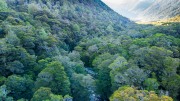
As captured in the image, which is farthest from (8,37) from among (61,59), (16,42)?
(61,59)

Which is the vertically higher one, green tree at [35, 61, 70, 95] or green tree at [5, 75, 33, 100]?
green tree at [35, 61, 70, 95]

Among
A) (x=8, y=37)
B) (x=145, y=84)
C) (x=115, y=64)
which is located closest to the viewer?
(x=145, y=84)

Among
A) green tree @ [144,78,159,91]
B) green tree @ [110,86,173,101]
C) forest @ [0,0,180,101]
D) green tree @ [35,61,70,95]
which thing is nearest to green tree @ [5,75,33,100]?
forest @ [0,0,180,101]

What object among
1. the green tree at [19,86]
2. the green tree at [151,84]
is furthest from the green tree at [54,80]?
the green tree at [151,84]

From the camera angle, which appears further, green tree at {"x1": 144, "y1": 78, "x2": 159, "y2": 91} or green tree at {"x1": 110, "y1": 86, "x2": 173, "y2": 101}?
green tree at {"x1": 144, "y1": 78, "x2": 159, "y2": 91}

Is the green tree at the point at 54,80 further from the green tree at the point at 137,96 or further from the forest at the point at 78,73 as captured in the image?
the green tree at the point at 137,96

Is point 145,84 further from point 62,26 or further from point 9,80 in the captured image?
point 62,26

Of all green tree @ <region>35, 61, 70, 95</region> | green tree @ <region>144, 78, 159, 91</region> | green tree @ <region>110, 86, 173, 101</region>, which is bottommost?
green tree @ <region>35, 61, 70, 95</region>

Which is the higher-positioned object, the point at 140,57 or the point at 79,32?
the point at 140,57

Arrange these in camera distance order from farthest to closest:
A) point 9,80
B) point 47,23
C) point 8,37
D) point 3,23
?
point 47,23, point 3,23, point 8,37, point 9,80

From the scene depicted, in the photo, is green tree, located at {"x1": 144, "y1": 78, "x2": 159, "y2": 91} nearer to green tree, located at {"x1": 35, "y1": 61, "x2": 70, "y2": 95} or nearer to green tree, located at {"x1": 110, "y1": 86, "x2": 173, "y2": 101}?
green tree, located at {"x1": 110, "y1": 86, "x2": 173, "y2": 101}

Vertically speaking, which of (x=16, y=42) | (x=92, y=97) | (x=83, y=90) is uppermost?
(x=16, y=42)
